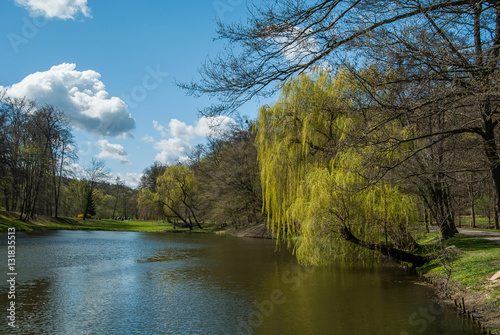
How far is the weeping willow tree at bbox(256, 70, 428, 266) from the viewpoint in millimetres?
10742

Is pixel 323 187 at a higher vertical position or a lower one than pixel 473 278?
higher

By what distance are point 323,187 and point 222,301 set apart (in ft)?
15.3

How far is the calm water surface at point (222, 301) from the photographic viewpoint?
640 centimetres

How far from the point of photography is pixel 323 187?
11.0m

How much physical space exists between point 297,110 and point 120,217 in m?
65.6

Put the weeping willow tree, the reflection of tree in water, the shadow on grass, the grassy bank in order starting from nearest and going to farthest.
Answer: the reflection of tree in water < the grassy bank < the weeping willow tree < the shadow on grass

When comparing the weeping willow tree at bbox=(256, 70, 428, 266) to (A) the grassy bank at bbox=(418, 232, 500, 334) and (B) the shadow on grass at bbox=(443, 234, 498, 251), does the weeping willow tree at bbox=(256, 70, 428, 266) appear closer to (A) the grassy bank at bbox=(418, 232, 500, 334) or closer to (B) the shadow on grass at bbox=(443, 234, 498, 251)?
→ (A) the grassy bank at bbox=(418, 232, 500, 334)

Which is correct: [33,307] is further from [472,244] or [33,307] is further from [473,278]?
[472,244]

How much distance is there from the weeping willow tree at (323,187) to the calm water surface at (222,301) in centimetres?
92

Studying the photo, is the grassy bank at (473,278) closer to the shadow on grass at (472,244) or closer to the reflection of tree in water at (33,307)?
the shadow on grass at (472,244)

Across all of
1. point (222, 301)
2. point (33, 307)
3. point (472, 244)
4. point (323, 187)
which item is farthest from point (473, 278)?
point (33, 307)

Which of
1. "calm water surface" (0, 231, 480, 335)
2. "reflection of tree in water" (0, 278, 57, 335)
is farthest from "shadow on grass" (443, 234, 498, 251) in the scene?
"reflection of tree in water" (0, 278, 57, 335)

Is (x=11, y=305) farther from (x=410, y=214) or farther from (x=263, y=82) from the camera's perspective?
(x=410, y=214)

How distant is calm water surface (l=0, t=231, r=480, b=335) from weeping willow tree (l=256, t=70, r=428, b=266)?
0.92 metres
